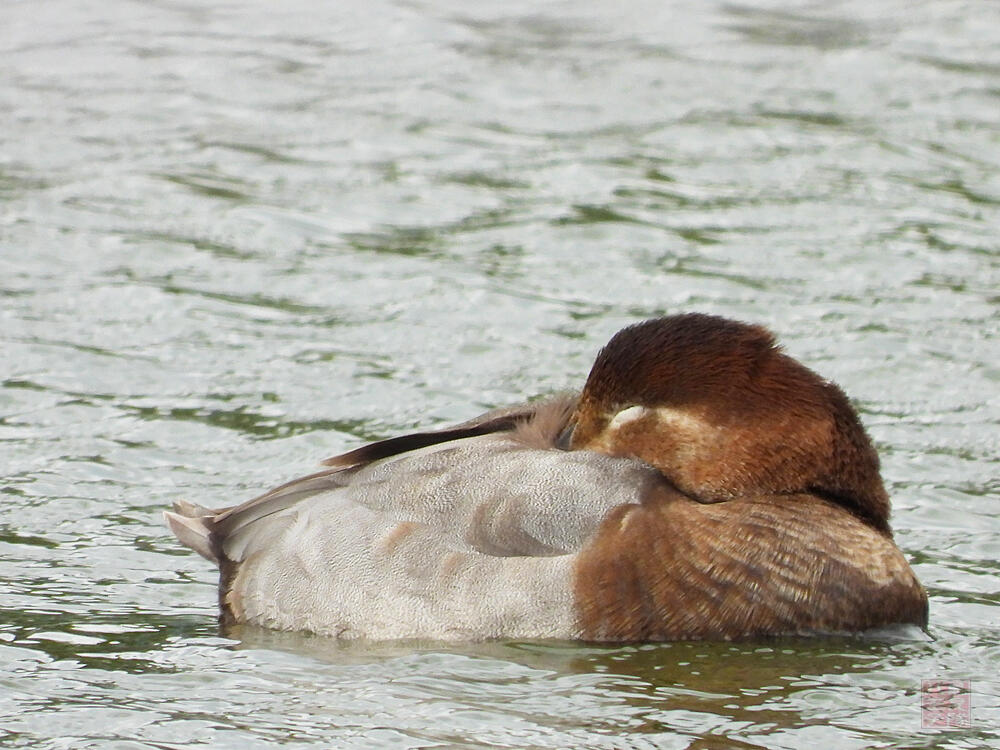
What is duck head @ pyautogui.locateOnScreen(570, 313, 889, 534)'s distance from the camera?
6.49 meters

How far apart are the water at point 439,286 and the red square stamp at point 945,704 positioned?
0.16 ft

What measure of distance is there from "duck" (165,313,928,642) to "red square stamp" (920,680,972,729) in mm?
370

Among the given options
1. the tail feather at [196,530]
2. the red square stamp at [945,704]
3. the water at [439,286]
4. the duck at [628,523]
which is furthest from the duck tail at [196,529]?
the red square stamp at [945,704]

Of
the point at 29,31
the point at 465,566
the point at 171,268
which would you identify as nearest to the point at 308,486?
the point at 465,566

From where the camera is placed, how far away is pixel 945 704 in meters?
5.95

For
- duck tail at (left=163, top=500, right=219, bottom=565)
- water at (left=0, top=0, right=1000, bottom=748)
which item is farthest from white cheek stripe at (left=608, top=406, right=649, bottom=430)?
duck tail at (left=163, top=500, right=219, bottom=565)

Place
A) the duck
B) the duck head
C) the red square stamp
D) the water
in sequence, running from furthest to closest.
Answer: the duck head
the duck
the water
the red square stamp

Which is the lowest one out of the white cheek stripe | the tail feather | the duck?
the tail feather

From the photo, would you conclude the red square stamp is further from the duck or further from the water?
the duck

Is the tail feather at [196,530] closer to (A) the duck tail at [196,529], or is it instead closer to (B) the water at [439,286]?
(A) the duck tail at [196,529]

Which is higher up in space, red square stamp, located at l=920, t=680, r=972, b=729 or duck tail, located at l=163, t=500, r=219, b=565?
duck tail, located at l=163, t=500, r=219, b=565

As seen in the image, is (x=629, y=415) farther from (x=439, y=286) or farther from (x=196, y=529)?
(x=439, y=286)

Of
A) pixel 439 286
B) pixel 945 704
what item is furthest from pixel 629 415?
pixel 439 286

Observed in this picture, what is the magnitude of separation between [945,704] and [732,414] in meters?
1.21
